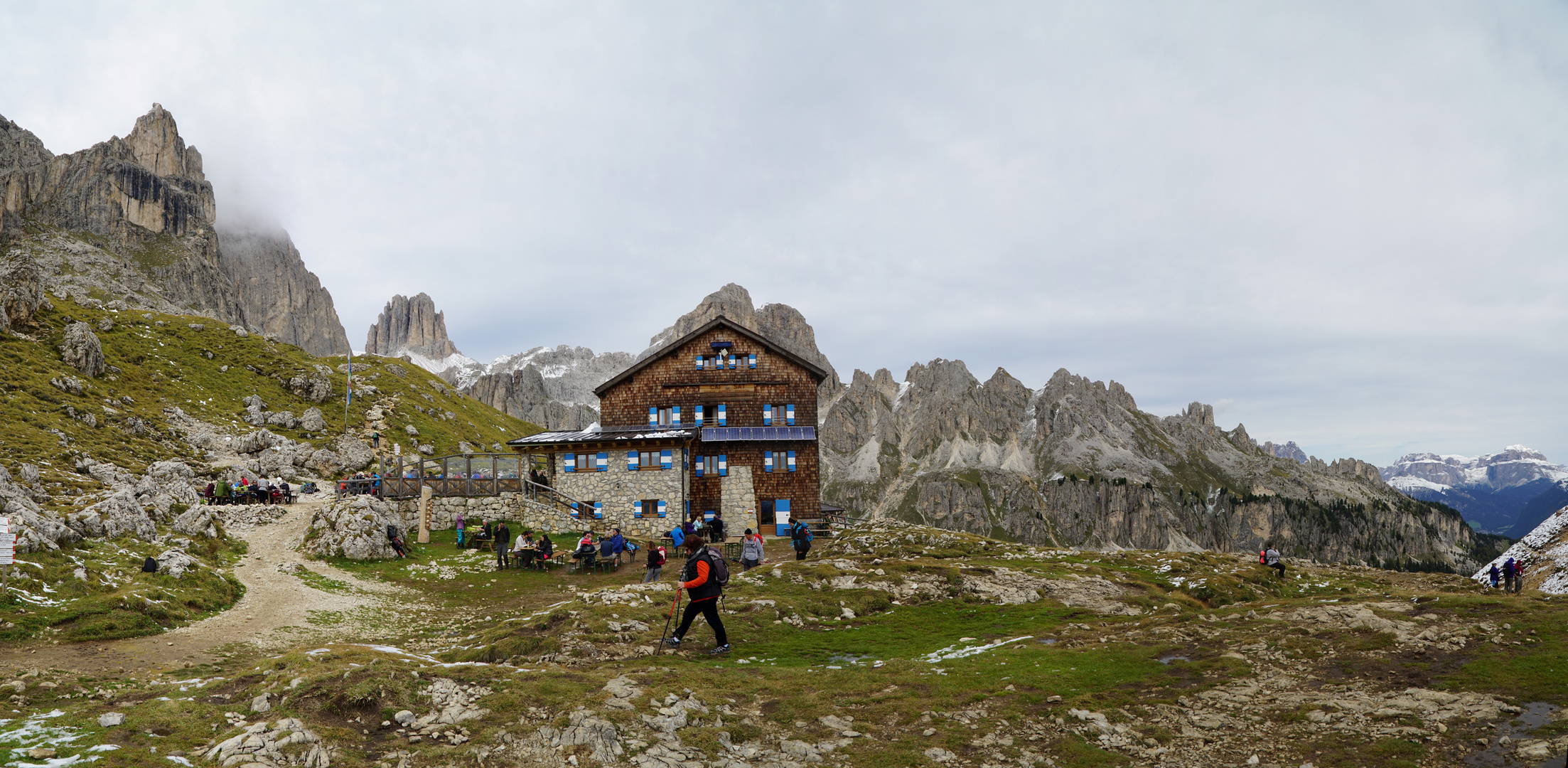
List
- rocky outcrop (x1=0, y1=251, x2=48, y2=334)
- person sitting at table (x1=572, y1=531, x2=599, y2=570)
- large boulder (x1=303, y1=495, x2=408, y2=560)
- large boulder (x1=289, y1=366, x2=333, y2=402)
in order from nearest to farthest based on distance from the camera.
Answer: person sitting at table (x1=572, y1=531, x2=599, y2=570) → large boulder (x1=303, y1=495, x2=408, y2=560) → rocky outcrop (x1=0, y1=251, x2=48, y2=334) → large boulder (x1=289, y1=366, x2=333, y2=402)

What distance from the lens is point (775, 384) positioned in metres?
55.5

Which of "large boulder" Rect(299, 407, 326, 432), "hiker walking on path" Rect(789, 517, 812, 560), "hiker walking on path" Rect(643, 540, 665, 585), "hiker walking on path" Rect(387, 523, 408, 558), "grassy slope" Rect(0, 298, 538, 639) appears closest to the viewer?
"grassy slope" Rect(0, 298, 538, 639)

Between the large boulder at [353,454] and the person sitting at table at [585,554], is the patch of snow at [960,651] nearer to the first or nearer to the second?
the person sitting at table at [585,554]

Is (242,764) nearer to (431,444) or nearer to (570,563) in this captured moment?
(570,563)

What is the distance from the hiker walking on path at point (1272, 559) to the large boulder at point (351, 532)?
42.9 m

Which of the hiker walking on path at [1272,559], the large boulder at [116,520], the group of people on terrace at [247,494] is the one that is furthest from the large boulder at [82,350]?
the hiker walking on path at [1272,559]

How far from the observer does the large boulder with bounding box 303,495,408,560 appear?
1367 inches

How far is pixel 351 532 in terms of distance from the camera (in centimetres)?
3519

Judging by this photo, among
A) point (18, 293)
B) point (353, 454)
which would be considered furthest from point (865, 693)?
point (18, 293)

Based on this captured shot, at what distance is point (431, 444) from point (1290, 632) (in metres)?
91.7

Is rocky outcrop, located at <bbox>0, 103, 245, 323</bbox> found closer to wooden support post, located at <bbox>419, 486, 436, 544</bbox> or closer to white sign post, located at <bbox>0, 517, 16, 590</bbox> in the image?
wooden support post, located at <bbox>419, 486, 436, 544</bbox>

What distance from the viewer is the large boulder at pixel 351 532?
34719mm

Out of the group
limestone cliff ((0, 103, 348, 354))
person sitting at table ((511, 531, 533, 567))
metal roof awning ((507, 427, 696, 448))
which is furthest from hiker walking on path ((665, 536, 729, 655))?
limestone cliff ((0, 103, 348, 354))

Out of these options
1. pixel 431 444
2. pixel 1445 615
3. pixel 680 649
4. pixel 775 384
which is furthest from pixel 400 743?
pixel 431 444
